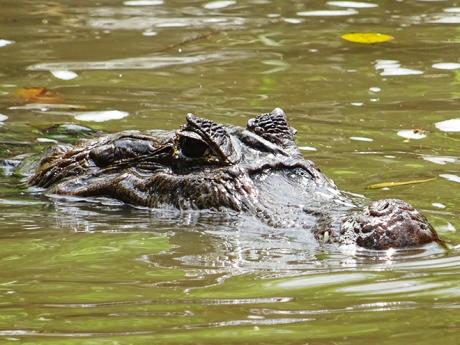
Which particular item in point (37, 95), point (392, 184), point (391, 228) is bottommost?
point (392, 184)

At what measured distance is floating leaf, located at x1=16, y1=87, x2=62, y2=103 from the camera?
418 inches

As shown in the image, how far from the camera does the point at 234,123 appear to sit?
31.8 ft

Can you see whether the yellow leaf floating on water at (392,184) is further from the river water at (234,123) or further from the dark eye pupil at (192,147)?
the dark eye pupil at (192,147)

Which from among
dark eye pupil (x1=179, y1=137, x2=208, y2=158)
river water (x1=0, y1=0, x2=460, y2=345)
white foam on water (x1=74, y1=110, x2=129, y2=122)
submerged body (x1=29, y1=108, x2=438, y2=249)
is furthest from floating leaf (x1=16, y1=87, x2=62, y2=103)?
dark eye pupil (x1=179, y1=137, x2=208, y2=158)

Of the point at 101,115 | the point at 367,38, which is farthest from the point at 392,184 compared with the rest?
the point at 367,38

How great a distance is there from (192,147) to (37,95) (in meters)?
3.69

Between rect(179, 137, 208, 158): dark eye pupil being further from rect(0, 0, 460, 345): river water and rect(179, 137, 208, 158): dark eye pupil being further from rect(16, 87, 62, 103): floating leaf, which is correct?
rect(16, 87, 62, 103): floating leaf

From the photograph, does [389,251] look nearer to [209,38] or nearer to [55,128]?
[55,128]

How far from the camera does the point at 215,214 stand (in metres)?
7.03

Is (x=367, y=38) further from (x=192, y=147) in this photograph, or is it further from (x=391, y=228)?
(x=391, y=228)

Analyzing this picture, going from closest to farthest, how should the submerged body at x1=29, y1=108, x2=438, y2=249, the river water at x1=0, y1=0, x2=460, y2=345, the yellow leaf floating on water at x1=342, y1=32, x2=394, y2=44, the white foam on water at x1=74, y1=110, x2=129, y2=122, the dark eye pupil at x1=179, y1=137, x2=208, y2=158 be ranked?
the river water at x1=0, y1=0, x2=460, y2=345 → the submerged body at x1=29, y1=108, x2=438, y2=249 → the dark eye pupil at x1=179, y1=137, x2=208, y2=158 → the white foam on water at x1=74, y1=110, x2=129, y2=122 → the yellow leaf floating on water at x1=342, y1=32, x2=394, y2=44

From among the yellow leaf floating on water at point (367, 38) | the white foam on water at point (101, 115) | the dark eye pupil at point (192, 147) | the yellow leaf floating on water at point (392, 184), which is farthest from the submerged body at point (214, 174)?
the yellow leaf floating on water at point (367, 38)

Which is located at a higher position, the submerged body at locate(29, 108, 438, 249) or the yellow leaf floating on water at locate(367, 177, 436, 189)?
the submerged body at locate(29, 108, 438, 249)

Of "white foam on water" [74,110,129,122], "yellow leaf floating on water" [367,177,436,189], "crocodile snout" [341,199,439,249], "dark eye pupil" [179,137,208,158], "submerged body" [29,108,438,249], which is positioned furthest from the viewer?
"white foam on water" [74,110,129,122]
